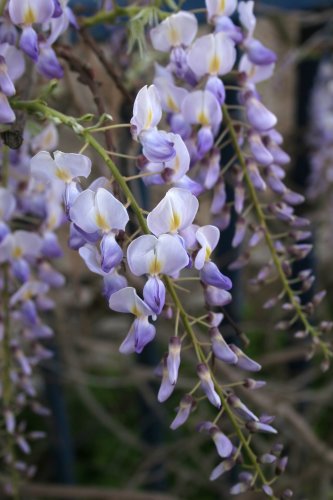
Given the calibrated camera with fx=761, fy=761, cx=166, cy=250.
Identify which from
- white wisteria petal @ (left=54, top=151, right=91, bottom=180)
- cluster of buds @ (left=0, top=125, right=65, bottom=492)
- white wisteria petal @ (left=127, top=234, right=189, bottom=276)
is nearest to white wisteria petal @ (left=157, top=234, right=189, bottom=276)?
white wisteria petal @ (left=127, top=234, right=189, bottom=276)

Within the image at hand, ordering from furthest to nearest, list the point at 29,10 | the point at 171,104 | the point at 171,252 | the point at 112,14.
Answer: the point at 112,14 → the point at 171,104 → the point at 29,10 → the point at 171,252

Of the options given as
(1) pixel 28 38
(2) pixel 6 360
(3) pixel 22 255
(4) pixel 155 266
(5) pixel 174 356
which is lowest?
(2) pixel 6 360

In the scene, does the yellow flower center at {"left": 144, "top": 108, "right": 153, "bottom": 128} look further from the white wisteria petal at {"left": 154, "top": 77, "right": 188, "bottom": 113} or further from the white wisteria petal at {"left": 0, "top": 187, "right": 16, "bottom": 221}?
the white wisteria petal at {"left": 0, "top": 187, "right": 16, "bottom": 221}

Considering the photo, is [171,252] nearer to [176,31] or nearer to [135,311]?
[135,311]

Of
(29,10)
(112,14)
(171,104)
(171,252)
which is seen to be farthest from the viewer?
(112,14)

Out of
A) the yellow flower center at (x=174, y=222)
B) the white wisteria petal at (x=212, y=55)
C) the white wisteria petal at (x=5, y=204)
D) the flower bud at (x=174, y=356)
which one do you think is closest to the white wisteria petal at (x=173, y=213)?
the yellow flower center at (x=174, y=222)

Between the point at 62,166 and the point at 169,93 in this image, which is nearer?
the point at 62,166

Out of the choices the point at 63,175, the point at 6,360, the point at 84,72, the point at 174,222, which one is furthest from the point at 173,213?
the point at 6,360
